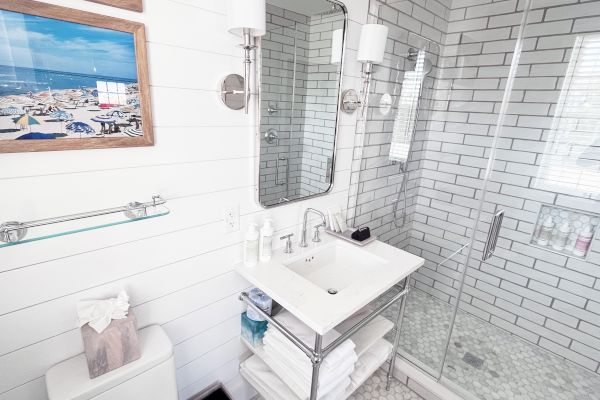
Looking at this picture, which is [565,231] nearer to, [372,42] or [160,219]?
[372,42]

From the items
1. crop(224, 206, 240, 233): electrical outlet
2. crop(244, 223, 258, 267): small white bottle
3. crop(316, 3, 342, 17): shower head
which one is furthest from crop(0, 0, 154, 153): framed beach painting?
crop(316, 3, 342, 17): shower head

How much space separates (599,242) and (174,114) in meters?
2.48

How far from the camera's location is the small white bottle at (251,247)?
4.31 feet

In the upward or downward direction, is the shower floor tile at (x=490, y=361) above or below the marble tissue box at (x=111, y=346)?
below

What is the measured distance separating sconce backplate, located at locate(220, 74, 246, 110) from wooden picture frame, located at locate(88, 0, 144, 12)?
0.33 metres

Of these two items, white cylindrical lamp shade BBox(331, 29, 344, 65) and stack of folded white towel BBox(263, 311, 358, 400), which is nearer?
stack of folded white towel BBox(263, 311, 358, 400)

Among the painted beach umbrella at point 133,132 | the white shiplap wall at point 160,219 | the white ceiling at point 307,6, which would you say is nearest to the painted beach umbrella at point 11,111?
the white shiplap wall at point 160,219

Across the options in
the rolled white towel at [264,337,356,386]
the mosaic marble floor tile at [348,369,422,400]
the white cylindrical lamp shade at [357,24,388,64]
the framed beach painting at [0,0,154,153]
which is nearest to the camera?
the framed beach painting at [0,0,154,153]

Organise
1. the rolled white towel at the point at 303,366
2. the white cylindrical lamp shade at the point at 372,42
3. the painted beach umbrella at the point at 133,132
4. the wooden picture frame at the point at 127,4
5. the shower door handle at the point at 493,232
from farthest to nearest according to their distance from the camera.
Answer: the shower door handle at the point at 493,232 < the white cylindrical lamp shade at the point at 372,42 < the rolled white towel at the point at 303,366 < the painted beach umbrella at the point at 133,132 < the wooden picture frame at the point at 127,4

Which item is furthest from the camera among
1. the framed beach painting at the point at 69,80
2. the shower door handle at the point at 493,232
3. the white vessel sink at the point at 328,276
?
the shower door handle at the point at 493,232

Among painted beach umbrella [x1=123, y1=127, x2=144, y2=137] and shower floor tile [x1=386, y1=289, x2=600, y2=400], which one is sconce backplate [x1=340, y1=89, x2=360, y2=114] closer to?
painted beach umbrella [x1=123, y1=127, x2=144, y2=137]

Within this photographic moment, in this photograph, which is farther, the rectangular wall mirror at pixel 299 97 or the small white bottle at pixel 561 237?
the small white bottle at pixel 561 237

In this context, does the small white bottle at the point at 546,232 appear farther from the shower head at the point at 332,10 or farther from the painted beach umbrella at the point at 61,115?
the painted beach umbrella at the point at 61,115

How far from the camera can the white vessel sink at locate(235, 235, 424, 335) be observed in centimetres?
109
